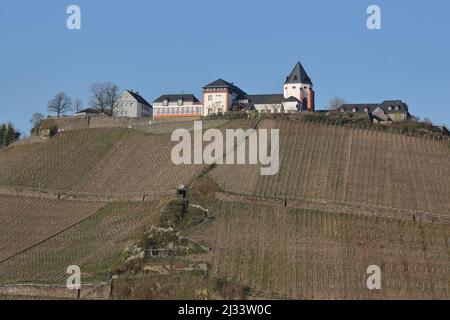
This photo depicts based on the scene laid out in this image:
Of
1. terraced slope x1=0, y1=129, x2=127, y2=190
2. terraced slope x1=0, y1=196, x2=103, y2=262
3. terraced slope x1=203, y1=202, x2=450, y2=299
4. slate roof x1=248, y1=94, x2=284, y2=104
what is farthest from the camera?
slate roof x1=248, y1=94, x2=284, y2=104

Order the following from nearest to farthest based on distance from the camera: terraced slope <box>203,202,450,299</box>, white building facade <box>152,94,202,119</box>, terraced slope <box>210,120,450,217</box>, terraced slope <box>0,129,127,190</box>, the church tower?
terraced slope <box>203,202,450,299</box>
terraced slope <box>210,120,450,217</box>
terraced slope <box>0,129,127,190</box>
the church tower
white building facade <box>152,94,202,119</box>

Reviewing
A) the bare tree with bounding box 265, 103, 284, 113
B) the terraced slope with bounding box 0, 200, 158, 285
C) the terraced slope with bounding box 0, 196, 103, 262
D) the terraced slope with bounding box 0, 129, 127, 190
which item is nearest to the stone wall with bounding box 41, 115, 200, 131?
the terraced slope with bounding box 0, 129, 127, 190

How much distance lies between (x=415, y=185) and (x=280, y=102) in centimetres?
3568

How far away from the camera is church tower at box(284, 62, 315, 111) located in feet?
376

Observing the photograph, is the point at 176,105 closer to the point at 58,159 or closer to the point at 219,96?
the point at 219,96

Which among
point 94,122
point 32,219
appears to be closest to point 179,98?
point 94,122

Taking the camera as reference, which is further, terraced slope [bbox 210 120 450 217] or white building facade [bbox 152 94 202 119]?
white building facade [bbox 152 94 202 119]

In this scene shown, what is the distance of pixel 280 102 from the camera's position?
112 m

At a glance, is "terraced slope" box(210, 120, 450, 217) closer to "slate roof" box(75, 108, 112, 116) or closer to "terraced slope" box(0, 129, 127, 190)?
"terraced slope" box(0, 129, 127, 190)

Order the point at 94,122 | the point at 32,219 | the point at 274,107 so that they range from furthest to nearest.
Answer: the point at 274,107
the point at 94,122
the point at 32,219

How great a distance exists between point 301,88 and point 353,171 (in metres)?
34.6

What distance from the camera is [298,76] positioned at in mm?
116562

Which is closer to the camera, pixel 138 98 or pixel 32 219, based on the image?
pixel 32 219
